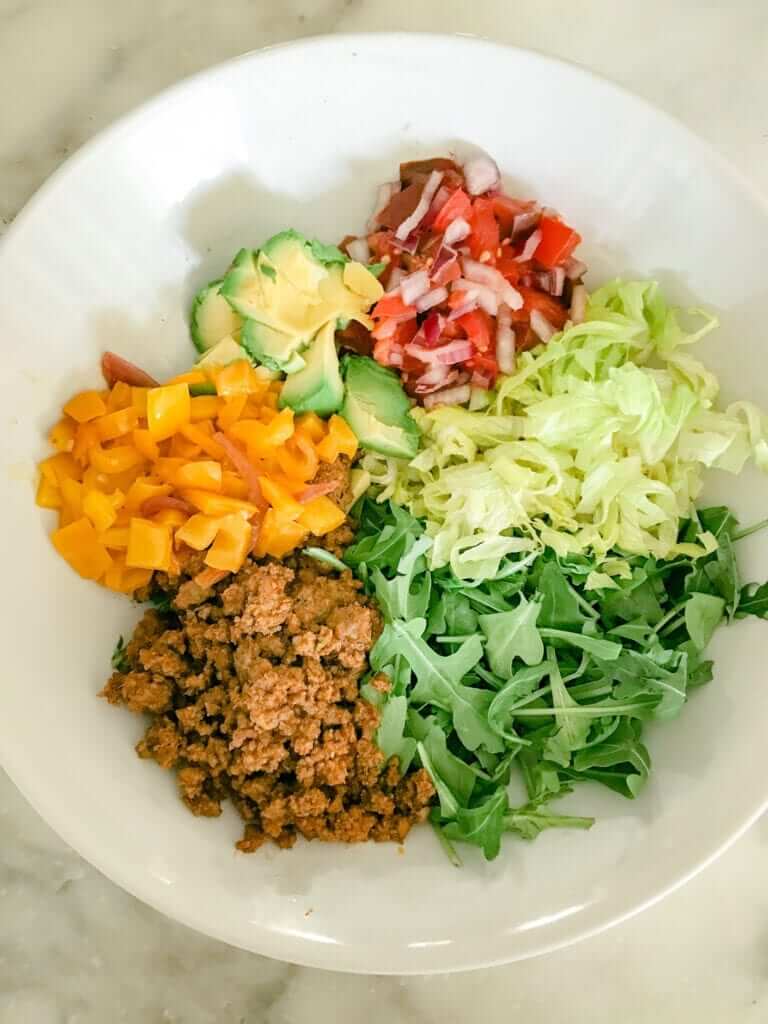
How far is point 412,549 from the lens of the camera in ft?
5.31

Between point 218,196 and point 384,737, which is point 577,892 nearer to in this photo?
point 384,737

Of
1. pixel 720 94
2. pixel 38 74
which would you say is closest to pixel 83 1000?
pixel 38 74

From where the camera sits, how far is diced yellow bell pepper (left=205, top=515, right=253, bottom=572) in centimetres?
152

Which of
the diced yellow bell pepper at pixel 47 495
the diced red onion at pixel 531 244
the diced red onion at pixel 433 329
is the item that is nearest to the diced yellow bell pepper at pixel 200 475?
the diced yellow bell pepper at pixel 47 495

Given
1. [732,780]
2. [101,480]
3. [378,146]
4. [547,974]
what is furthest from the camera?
[547,974]

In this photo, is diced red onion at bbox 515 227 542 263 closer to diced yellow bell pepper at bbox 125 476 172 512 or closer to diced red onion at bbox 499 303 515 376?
diced red onion at bbox 499 303 515 376

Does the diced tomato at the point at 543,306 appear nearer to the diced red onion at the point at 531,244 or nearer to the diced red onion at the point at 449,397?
the diced red onion at the point at 531,244

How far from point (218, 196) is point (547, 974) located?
168 cm

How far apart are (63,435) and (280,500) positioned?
0.41 meters

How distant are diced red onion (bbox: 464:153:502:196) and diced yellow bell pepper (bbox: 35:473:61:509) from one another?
3.07 ft

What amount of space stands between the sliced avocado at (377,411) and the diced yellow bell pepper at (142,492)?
0.36m

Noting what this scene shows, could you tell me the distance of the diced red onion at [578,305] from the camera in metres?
1.70

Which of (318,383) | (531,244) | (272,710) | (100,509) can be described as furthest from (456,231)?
(272,710)

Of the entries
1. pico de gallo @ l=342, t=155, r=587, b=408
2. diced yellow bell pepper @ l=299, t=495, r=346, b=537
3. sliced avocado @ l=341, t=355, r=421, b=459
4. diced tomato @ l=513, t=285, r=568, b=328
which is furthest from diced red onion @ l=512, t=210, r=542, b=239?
diced yellow bell pepper @ l=299, t=495, r=346, b=537
